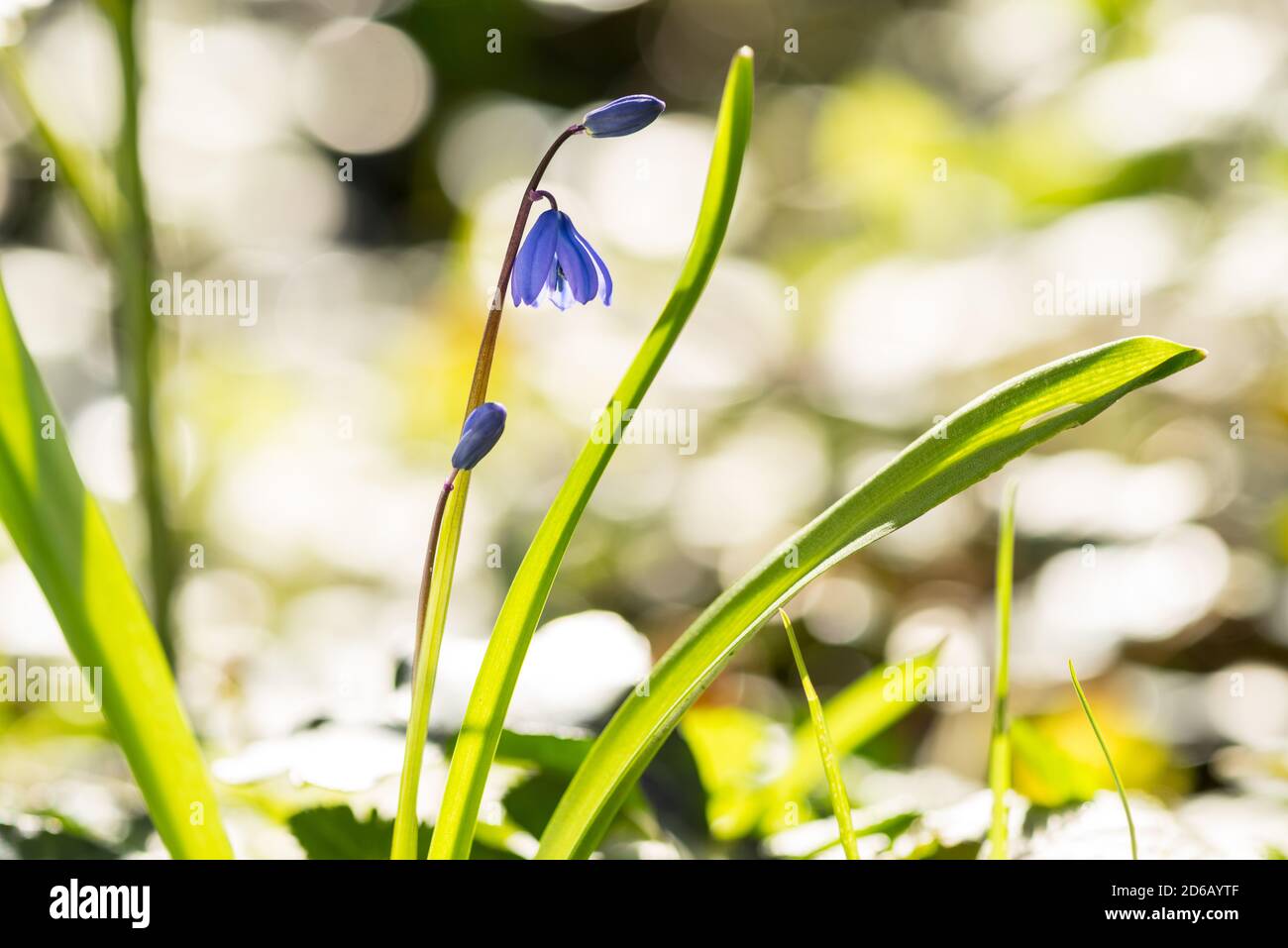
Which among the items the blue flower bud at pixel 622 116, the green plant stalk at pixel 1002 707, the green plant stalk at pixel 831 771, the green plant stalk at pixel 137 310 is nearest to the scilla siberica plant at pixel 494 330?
the blue flower bud at pixel 622 116

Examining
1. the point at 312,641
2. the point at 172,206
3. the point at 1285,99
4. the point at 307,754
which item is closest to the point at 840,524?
the point at 307,754

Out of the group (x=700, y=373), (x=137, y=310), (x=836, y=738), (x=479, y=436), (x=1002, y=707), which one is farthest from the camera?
(x=700, y=373)

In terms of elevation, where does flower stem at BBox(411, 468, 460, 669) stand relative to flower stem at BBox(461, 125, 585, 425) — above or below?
below

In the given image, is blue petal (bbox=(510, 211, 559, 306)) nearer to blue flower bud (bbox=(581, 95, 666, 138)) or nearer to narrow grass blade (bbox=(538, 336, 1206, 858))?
blue flower bud (bbox=(581, 95, 666, 138))

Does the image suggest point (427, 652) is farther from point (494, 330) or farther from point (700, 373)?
point (700, 373)

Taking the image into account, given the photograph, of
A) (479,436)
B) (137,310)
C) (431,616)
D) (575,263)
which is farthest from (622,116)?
(137,310)

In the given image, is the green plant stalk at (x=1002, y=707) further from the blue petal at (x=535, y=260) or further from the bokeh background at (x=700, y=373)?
the blue petal at (x=535, y=260)

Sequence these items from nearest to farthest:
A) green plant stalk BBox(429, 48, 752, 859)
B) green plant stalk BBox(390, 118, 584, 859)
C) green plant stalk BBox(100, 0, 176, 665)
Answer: green plant stalk BBox(429, 48, 752, 859) → green plant stalk BBox(390, 118, 584, 859) → green plant stalk BBox(100, 0, 176, 665)

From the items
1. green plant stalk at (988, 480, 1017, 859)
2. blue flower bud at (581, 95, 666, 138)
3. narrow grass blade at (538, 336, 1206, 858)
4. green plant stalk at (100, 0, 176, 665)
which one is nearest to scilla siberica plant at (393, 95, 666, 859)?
blue flower bud at (581, 95, 666, 138)

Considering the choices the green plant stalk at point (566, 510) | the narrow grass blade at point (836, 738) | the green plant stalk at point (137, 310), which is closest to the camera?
the green plant stalk at point (566, 510)
